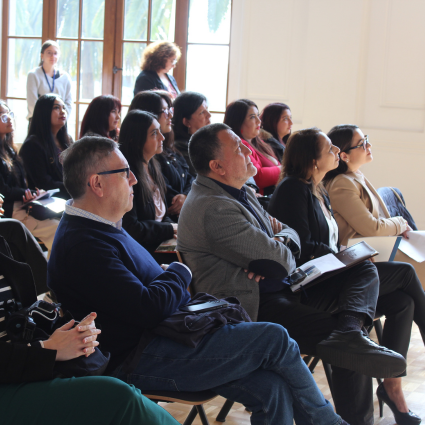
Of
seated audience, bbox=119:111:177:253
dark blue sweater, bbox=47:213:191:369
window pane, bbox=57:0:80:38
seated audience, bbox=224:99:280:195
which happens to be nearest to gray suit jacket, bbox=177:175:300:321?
dark blue sweater, bbox=47:213:191:369

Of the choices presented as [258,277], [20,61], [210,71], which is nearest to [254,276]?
[258,277]

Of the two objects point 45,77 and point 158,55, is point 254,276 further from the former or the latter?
point 45,77

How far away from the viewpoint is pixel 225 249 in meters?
1.92

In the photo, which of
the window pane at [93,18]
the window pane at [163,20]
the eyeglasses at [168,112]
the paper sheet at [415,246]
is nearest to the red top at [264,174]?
the eyeglasses at [168,112]

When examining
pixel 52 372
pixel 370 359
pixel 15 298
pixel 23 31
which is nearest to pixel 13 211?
pixel 15 298

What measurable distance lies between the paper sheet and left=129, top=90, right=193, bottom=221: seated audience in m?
1.32

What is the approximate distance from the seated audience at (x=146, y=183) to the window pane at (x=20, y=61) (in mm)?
4400

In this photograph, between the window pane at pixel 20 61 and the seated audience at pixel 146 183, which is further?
the window pane at pixel 20 61

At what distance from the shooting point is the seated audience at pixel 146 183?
2.59 m

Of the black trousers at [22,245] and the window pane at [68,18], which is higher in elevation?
the window pane at [68,18]

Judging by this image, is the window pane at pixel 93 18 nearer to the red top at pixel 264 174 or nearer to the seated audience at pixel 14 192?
the seated audience at pixel 14 192

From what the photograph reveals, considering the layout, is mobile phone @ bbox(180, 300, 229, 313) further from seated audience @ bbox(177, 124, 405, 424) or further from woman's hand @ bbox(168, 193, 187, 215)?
woman's hand @ bbox(168, 193, 187, 215)

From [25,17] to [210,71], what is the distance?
98.5 inches

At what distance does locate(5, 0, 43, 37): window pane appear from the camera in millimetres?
6453
